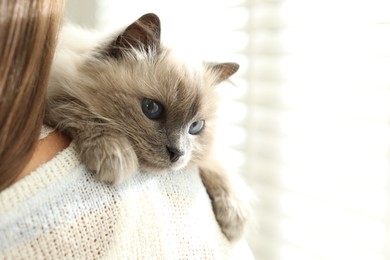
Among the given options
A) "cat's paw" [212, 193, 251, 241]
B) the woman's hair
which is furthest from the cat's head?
the woman's hair

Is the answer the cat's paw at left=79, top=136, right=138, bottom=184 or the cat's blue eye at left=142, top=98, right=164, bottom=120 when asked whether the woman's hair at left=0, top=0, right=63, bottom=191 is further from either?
the cat's blue eye at left=142, top=98, right=164, bottom=120

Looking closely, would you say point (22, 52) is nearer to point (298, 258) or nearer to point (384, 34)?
point (384, 34)

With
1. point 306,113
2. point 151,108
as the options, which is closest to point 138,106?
point 151,108

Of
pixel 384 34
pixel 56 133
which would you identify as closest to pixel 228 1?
pixel 384 34

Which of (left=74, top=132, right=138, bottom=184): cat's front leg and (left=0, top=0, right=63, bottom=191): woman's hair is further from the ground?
(left=0, top=0, right=63, bottom=191): woman's hair

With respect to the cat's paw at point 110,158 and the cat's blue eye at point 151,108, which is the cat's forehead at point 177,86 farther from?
the cat's paw at point 110,158

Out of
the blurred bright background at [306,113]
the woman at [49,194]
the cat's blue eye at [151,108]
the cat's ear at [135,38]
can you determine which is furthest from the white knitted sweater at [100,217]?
the blurred bright background at [306,113]

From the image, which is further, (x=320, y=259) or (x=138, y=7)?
(x=138, y=7)
